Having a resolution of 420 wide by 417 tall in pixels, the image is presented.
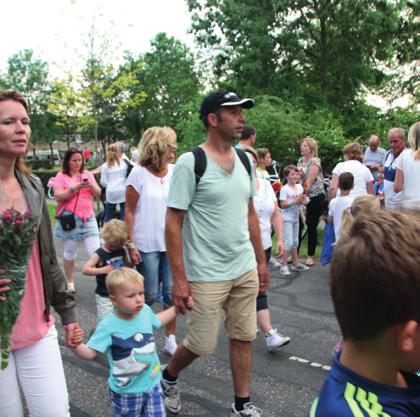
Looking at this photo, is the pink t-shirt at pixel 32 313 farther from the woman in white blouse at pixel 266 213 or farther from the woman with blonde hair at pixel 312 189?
the woman with blonde hair at pixel 312 189

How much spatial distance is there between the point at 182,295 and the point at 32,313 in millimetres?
999

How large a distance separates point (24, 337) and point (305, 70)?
69.9 feet

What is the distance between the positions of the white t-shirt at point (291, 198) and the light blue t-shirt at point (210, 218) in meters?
4.23

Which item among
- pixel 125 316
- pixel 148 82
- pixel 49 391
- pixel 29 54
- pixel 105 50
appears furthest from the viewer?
pixel 29 54

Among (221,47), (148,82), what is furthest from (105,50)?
(148,82)

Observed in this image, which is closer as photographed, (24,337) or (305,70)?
(24,337)

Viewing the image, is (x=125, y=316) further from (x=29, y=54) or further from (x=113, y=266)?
(x=29, y=54)

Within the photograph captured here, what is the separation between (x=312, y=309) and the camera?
5.67 meters

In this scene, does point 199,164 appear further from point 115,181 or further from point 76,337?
point 115,181

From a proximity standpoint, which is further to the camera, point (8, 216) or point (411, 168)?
point (411, 168)

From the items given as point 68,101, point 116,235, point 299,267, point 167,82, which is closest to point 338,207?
point 299,267

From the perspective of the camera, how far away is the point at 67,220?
605 cm

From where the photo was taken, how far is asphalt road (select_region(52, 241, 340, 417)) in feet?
11.8

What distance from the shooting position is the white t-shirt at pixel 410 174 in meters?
5.41
